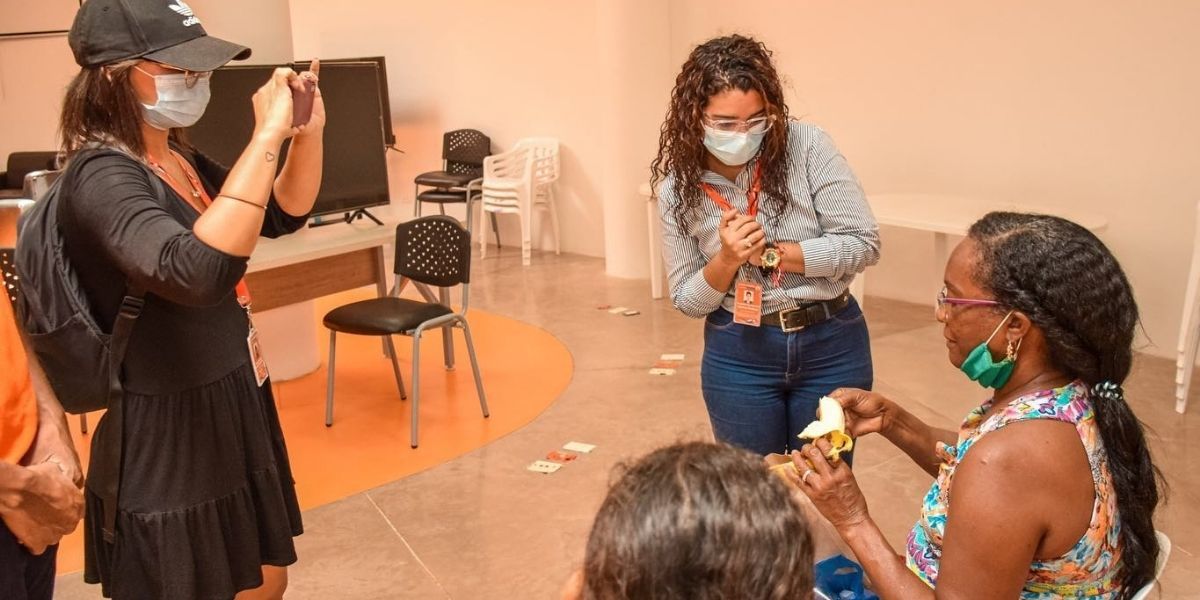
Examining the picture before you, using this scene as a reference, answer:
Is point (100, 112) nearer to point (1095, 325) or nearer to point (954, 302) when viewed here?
point (954, 302)

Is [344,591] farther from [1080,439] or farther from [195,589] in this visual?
[1080,439]

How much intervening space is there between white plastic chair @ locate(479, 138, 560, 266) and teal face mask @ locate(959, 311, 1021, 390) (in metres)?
6.98

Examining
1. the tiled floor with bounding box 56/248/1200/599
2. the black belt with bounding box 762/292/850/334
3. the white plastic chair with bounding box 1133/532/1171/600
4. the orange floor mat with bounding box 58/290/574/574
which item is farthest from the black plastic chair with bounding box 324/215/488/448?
the white plastic chair with bounding box 1133/532/1171/600

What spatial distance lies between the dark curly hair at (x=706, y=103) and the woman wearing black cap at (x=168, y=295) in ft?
3.23

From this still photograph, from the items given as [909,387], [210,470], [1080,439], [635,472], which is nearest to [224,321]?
[210,470]

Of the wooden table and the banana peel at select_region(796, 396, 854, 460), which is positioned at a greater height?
the banana peel at select_region(796, 396, 854, 460)

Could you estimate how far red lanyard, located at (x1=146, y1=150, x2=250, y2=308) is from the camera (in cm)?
194

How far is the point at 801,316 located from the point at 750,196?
13.1 inches

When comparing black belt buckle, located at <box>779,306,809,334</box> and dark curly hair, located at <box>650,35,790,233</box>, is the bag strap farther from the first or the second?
black belt buckle, located at <box>779,306,809,334</box>

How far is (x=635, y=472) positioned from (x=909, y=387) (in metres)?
4.27

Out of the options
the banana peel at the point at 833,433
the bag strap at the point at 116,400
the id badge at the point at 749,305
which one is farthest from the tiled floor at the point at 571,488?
the bag strap at the point at 116,400

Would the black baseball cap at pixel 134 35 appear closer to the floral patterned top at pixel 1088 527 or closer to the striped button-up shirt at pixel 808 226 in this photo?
the striped button-up shirt at pixel 808 226

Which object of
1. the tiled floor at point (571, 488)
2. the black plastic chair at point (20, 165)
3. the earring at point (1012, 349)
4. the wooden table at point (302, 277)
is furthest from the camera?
the black plastic chair at point (20, 165)

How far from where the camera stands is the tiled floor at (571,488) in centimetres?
356
